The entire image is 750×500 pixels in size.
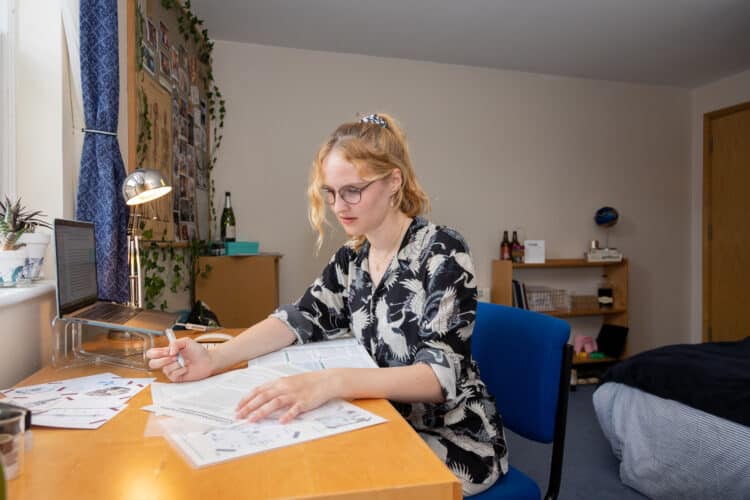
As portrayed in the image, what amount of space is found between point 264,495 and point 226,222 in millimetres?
3206

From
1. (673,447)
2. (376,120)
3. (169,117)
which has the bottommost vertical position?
(673,447)

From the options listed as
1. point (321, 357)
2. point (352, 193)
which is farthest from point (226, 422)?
point (352, 193)

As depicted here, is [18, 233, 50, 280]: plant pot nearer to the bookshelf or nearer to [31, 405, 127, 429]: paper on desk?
[31, 405, 127, 429]: paper on desk

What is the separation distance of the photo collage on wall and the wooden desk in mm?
283

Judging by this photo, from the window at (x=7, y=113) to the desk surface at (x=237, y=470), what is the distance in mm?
1128

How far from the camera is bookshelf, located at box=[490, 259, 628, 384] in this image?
4.07m

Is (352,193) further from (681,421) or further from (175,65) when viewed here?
(175,65)

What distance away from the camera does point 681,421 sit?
214 cm

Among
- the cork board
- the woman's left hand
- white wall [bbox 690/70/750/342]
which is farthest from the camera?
white wall [bbox 690/70/750/342]

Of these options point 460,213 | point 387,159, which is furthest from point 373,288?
point 460,213

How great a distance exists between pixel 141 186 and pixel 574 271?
3.94 metres

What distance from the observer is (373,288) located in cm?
136

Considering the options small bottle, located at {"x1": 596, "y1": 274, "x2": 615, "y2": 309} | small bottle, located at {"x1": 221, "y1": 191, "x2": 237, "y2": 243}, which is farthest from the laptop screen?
small bottle, located at {"x1": 596, "y1": 274, "x2": 615, "y2": 309}

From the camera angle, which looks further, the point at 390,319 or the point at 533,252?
the point at 533,252
